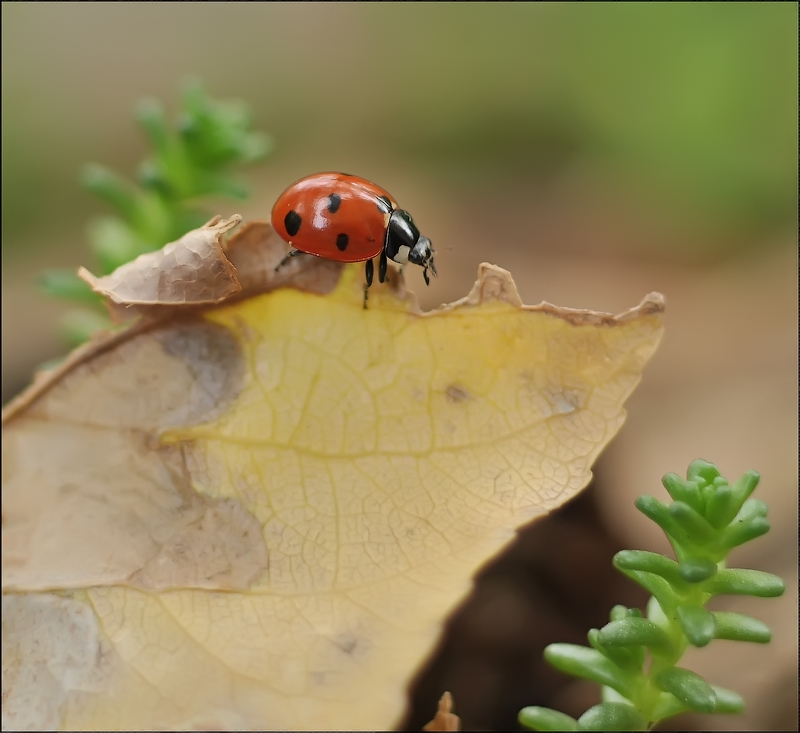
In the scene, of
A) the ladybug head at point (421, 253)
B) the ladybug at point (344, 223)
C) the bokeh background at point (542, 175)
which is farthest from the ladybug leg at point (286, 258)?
the bokeh background at point (542, 175)

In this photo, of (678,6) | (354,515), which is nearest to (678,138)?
(678,6)

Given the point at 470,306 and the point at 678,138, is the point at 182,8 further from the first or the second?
the point at 470,306

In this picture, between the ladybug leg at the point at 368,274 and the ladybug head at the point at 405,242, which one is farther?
the ladybug head at the point at 405,242

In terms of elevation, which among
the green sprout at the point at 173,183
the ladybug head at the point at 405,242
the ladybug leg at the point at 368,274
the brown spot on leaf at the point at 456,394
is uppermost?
the green sprout at the point at 173,183

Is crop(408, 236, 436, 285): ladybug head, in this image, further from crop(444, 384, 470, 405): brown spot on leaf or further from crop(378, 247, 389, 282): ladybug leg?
crop(444, 384, 470, 405): brown spot on leaf

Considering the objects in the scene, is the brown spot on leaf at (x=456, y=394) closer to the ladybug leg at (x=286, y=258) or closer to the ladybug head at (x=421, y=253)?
the ladybug leg at (x=286, y=258)

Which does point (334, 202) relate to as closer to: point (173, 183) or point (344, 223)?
point (344, 223)

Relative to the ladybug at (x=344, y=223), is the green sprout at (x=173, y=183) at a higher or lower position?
higher
